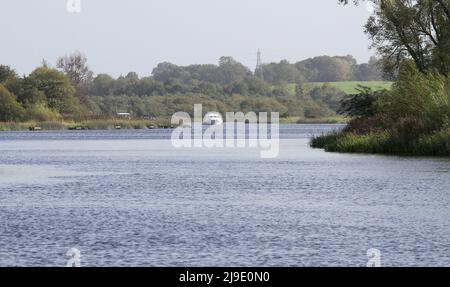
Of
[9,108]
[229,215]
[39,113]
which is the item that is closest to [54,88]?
[39,113]

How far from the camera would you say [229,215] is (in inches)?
961

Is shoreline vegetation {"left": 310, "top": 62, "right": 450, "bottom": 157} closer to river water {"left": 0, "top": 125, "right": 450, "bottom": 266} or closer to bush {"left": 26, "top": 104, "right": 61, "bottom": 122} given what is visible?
river water {"left": 0, "top": 125, "right": 450, "bottom": 266}

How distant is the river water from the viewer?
59.5 ft

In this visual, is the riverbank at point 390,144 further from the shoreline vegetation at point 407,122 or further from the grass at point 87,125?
the grass at point 87,125

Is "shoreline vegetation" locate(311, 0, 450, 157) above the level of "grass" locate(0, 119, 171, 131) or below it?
above

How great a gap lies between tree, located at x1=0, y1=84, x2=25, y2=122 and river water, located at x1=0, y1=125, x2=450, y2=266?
8549 centimetres

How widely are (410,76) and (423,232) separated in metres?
37.1

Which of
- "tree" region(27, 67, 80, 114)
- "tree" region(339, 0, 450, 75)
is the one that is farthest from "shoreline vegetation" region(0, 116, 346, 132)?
"tree" region(339, 0, 450, 75)

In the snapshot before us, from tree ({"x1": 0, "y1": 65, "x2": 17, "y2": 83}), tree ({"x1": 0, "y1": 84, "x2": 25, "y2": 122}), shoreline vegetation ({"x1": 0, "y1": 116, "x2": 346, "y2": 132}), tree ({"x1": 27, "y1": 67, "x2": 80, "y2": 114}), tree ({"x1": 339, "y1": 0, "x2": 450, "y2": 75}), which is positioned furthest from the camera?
tree ({"x1": 0, "y1": 65, "x2": 17, "y2": 83})

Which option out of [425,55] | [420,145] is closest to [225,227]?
[420,145]

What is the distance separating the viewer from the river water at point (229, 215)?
18.1 m

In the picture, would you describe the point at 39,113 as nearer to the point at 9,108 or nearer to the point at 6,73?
the point at 9,108

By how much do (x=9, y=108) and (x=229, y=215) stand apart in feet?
354
